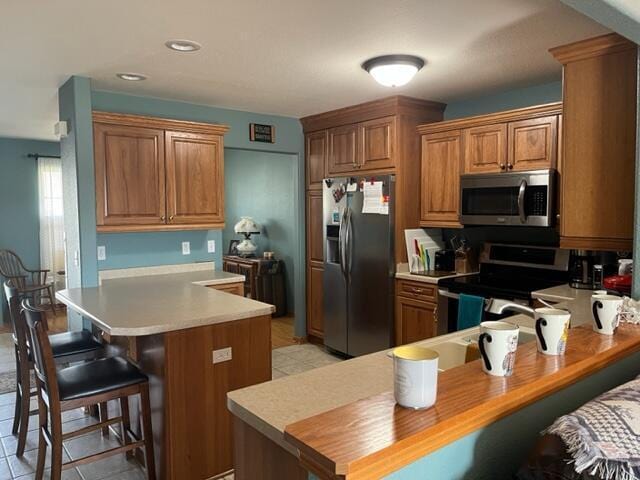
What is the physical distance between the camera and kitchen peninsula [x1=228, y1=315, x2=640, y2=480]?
893 mm

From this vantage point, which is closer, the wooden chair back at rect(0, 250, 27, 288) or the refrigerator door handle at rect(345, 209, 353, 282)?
the refrigerator door handle at rect(345, 209, 353, 282)

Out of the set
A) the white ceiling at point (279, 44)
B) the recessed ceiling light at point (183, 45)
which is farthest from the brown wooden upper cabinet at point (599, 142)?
the recessed ceiling light at point (183, 45)

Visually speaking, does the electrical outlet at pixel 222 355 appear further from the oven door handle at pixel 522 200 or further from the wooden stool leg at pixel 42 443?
the oven door handle at pixel 522 200

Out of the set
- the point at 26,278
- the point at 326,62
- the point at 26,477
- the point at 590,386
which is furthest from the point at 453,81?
the point at 26,278

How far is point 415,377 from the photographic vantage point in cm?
98

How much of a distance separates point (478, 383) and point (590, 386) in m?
0.51

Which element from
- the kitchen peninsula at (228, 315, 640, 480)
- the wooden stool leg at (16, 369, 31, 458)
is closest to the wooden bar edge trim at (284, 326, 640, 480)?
the kitchen peninsula at (228, 315, 640, 480)

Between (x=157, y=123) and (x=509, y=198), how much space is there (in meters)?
2.71

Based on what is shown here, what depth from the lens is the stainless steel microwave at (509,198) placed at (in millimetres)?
3221

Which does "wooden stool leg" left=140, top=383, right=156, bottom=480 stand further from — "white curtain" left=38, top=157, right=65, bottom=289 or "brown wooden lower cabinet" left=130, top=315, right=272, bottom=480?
"white curtain" left=38, top=157, right=65, bottom=289

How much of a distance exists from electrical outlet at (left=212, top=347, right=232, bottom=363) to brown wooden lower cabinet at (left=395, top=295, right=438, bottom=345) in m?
1.81

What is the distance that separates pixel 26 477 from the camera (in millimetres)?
2576

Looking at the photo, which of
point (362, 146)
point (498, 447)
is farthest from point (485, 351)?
point (362, 146)

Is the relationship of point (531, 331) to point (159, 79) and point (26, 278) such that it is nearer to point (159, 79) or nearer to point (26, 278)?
point (159, 79)
